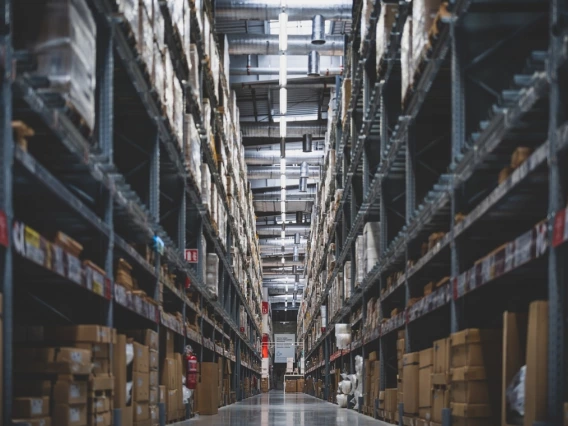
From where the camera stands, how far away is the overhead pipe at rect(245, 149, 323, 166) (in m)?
25.5

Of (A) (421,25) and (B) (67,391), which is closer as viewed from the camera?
(B) (67,391)

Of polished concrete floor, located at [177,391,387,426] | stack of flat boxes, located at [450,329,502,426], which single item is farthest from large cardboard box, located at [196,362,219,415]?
stack of flat boxes, located at [450,329,502,426]

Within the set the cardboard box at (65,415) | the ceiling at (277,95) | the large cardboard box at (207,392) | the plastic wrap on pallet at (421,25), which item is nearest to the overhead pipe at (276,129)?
the ceiling at (277,95)

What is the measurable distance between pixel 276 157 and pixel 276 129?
64.8 inches

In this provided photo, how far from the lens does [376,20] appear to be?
10344mm

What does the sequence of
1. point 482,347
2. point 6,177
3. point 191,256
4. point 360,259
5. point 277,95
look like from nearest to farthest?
point 6,177
point 482,347
point 191,256
point 360,259
point 277,95

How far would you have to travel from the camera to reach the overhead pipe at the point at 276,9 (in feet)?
53.8

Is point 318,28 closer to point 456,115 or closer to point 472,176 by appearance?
point 456,115

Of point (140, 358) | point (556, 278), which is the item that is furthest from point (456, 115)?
point (140, 358)

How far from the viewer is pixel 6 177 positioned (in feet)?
12.7

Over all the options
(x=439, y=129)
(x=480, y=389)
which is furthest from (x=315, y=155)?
(x=480, y=389)

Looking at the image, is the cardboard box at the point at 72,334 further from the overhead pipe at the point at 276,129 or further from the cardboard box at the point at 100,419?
the overhead pipe at the point at 276,129

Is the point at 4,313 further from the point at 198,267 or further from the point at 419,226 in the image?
the point at 198,267

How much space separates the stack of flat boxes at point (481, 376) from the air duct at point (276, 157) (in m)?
19.8
